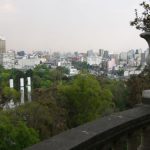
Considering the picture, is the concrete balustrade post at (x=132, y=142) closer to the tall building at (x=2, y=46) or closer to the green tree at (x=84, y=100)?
the green tree at (x=84, y=100)

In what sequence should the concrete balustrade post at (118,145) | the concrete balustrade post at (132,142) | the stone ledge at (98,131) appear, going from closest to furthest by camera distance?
the stone ledge at (98,131), the concrete balustrade post at (118,145), the concrete balustrade post at (132,142)

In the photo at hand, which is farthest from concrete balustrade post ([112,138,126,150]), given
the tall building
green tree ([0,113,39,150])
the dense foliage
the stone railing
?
the tall building

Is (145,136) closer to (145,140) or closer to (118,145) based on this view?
(145,140)

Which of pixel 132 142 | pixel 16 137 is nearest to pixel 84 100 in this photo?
pixel 16 137

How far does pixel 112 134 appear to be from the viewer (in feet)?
10.6

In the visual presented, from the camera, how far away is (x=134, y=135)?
3.52 meters

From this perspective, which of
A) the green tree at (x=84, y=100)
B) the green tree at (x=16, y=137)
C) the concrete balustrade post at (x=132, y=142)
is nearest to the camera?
the concrete balustrade post at (x=132, y=142)

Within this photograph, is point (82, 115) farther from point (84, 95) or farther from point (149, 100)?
point (149, 100)

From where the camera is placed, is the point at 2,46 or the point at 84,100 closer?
the point at 84,100

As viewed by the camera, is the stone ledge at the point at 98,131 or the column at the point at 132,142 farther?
the column at the point at 132,142

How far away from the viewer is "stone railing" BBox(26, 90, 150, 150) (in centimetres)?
292

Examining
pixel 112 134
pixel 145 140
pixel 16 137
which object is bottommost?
pixel 16 137

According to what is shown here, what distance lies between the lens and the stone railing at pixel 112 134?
2916 mm

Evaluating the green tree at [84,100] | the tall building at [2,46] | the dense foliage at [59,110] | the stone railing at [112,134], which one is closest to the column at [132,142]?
the stone railing at [112,134]
